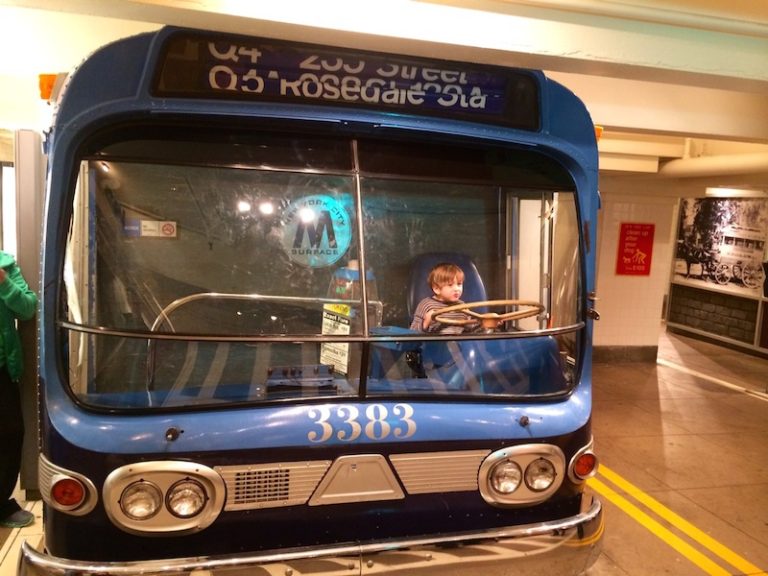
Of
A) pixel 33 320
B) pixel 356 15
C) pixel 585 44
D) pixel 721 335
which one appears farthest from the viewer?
pixel 721 335

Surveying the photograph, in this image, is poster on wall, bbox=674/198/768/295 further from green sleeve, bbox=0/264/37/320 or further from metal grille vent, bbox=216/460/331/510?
green sleeve, bbox=0/264/37/320

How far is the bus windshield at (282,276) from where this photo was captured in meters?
2.26

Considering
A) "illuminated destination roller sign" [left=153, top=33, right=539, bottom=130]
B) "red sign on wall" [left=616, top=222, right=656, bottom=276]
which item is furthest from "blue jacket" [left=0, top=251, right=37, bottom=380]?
"red sign on wall" [left=616, top=222, right=656, bottom=276]

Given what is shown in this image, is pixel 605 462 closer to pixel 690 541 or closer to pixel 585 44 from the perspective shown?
pixel 690 541

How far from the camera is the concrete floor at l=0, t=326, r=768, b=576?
A: 358 centimetres

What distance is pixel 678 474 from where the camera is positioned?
4.84 meters

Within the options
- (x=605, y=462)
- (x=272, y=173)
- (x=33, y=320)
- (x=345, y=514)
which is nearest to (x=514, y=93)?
(x=272, y=173)

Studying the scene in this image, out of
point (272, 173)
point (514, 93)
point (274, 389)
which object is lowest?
point (274, 389)

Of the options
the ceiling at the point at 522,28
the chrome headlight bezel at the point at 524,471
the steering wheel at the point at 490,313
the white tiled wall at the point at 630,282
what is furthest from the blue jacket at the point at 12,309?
the white tiled wall at the point at 630,282

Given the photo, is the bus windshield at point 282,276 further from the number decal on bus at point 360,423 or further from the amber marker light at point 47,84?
the amber marker light at point 47,84

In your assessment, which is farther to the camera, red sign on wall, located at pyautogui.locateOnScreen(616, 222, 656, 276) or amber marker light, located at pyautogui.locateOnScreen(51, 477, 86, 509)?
red sign on wall, located at pyautogui.locateOnScreen(616, 222, 656, 276)

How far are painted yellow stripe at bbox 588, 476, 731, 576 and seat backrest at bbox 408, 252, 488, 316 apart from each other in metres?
2.16

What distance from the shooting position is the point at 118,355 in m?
2.38

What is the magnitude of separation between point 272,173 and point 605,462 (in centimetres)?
405
